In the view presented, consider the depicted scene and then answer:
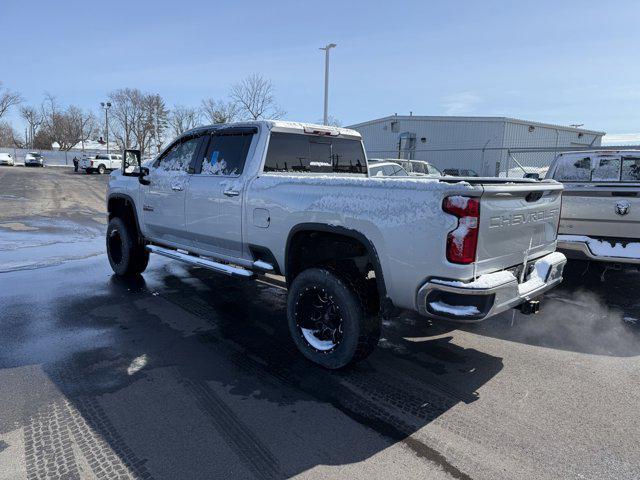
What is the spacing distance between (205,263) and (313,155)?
5.62ft

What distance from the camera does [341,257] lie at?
3918 millimetres

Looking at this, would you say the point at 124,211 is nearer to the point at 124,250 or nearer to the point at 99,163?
the point at 124,250

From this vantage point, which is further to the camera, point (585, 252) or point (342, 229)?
point (585, 252)

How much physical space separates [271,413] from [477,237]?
5.99ft

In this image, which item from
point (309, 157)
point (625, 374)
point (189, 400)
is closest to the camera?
point (189, 400)

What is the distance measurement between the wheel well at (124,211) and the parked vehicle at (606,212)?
573 cm

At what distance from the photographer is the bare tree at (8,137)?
323 ft

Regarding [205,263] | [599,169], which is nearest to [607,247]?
[599,169]

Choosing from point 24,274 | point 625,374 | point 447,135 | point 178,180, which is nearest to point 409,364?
point 625,374

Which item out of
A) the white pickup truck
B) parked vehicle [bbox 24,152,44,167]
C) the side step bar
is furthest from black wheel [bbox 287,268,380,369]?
parked vehicle [bbox 24,152,44,167]

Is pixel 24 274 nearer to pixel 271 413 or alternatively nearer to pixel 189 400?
pixel 189 400

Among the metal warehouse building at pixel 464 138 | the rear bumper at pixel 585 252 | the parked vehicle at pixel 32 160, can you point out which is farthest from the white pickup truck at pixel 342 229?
the parked vehicle at pixel 32 160

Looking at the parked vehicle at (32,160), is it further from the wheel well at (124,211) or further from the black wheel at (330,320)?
the black wheel at (330,320)

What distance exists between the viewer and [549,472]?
8.35ft
